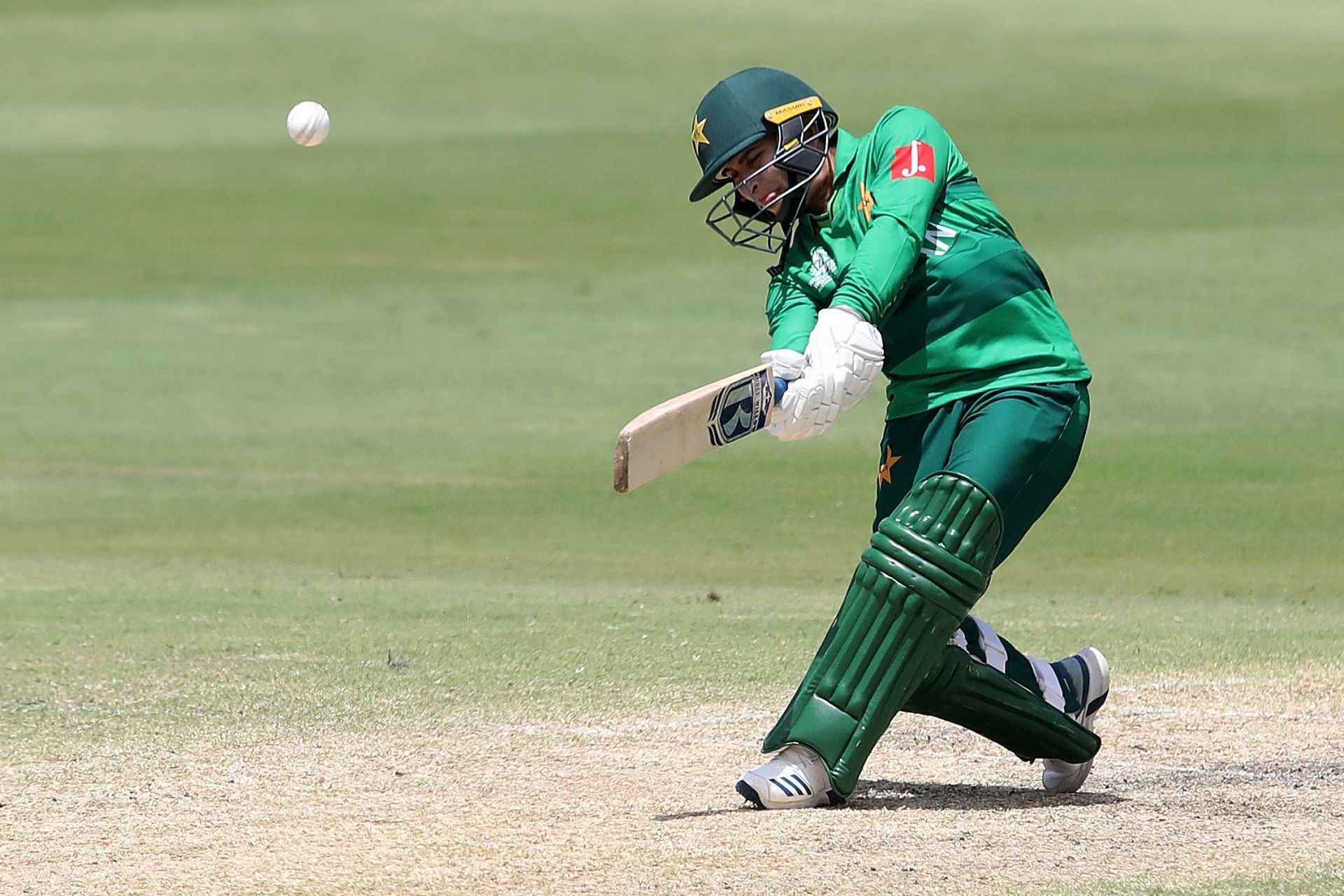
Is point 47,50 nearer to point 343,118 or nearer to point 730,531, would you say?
point 343,118

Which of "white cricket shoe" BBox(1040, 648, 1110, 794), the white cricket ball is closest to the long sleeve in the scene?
"white cricket shoe" BBox(1040, 648, 1110, 794)

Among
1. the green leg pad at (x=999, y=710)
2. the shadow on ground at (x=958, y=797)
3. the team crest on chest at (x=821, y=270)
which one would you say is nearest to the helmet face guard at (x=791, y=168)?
the team crest on chest at (x=821, y=270)

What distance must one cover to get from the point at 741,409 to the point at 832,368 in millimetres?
238

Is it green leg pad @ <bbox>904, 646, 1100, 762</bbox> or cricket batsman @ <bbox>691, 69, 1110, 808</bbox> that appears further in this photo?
green leg pad @ <bbox>904, 646, 1100, 762</bbox>

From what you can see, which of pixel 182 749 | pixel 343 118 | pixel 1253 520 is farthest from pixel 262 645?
pixel 343 118

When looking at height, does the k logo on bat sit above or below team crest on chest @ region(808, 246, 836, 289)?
below

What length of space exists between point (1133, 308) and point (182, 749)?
12.5 metres

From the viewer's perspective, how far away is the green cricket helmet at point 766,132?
518 centimetres

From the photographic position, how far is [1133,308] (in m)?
17.0

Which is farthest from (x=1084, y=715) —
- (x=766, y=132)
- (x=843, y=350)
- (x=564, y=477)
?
(x=564, y=477)

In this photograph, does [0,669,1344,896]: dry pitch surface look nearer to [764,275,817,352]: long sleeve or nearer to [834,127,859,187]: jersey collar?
[764,275,817,352]: long sleeve

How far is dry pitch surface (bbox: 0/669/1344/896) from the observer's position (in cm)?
430

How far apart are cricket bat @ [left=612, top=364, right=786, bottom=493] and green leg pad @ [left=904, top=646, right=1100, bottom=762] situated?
85cm

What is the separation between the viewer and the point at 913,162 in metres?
5.14
